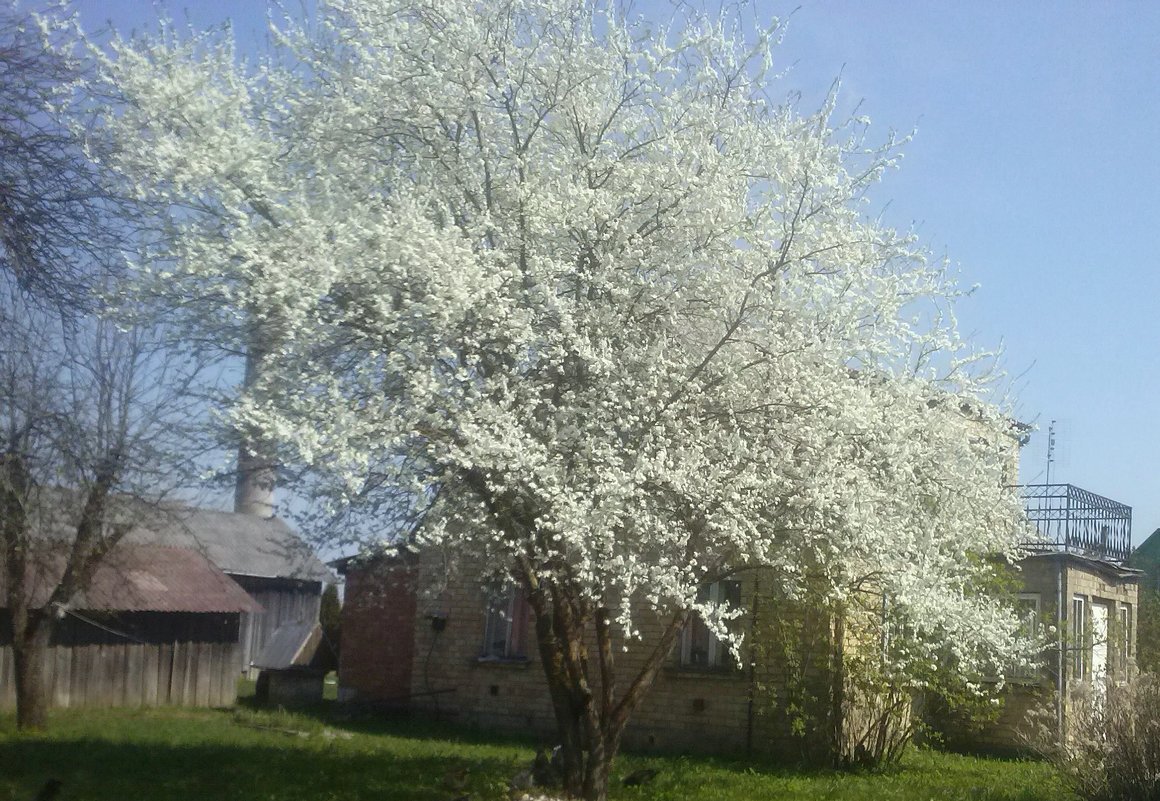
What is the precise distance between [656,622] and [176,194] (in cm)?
1076

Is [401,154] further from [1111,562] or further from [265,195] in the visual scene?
[1111,562]

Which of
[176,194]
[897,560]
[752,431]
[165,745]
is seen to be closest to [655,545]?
[752,431]

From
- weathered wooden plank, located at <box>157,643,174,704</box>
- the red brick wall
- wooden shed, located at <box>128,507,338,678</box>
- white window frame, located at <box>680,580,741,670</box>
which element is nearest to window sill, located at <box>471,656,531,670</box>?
the red brick wall

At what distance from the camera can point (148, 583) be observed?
22906 mm

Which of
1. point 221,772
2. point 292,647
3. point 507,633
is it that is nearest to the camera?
point 221,772

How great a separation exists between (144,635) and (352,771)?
10363mm

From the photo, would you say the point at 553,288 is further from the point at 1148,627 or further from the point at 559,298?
the point at 1148,627

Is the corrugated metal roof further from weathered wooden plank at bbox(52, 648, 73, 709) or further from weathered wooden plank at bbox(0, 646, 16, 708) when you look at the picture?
weathered wooden plank at bbox(0, 646, 16, 708)

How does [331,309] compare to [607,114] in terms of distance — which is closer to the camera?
[331,309]

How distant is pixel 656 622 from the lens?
59.4ft

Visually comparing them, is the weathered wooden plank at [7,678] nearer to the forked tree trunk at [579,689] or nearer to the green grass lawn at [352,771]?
the green grass lawn at [352,771]

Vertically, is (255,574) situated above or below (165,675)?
above

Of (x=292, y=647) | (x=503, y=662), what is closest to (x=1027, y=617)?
(x=503, y=662)

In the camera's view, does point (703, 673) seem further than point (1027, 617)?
Yes
